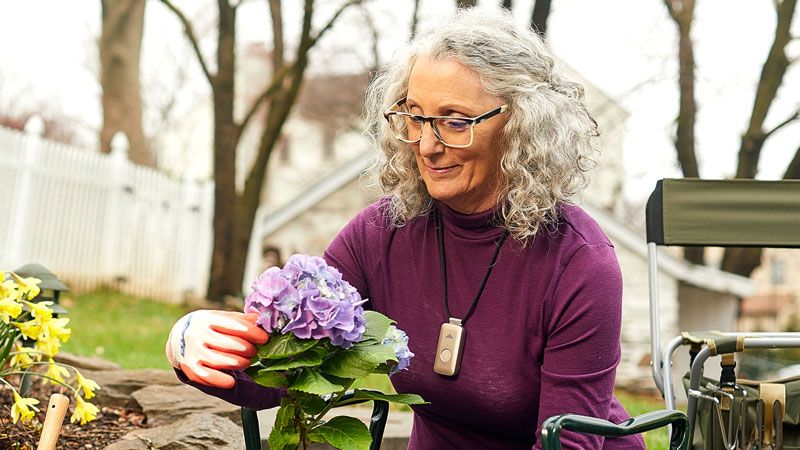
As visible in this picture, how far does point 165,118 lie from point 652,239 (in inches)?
930

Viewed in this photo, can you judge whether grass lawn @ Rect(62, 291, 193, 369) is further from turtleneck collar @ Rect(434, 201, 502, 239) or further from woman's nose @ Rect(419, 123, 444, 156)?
woman's nose @ Rect(419, 123, 444, 156)

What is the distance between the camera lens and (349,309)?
152cm

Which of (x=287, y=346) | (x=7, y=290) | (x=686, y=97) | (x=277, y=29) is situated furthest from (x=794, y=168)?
(x=287, y=346)

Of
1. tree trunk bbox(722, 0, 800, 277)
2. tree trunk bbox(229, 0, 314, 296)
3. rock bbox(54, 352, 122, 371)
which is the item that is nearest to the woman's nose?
rock bbox(54, 352, 122, 371)

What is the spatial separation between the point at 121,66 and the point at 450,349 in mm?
13205

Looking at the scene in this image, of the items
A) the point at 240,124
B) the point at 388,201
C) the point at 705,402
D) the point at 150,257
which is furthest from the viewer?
the point at 150,257

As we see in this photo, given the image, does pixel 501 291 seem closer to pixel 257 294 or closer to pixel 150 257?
pixel 257 294

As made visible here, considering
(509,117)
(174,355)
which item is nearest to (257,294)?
(174,355)

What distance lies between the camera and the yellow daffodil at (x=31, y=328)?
247cm

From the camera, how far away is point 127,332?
8.19m

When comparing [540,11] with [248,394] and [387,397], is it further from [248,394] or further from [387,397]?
[387,397]

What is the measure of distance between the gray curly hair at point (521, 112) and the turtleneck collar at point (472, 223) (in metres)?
0.03

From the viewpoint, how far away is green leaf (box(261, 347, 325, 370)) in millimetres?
1515

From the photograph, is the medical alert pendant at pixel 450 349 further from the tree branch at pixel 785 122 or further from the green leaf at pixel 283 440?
the tree branch at pixel 785 122
